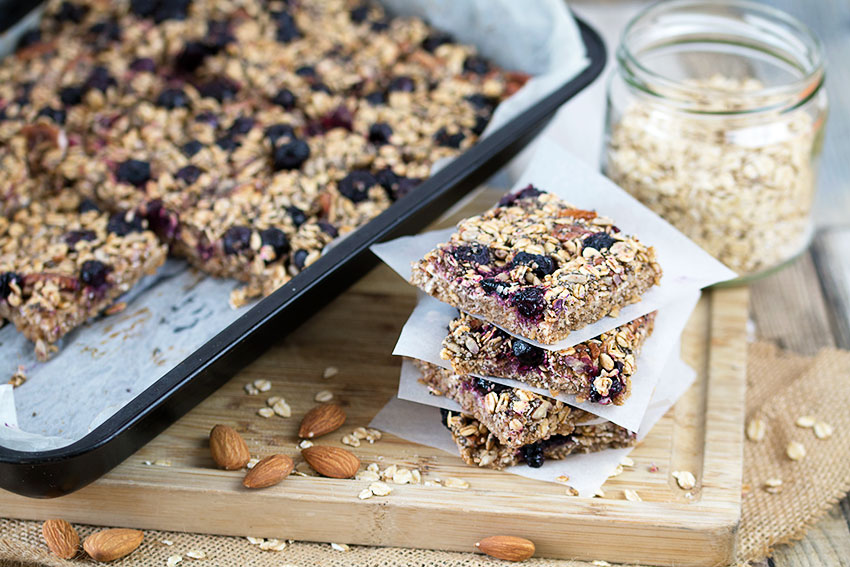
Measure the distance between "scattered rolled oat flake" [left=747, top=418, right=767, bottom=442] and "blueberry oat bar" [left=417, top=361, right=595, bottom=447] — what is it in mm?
508

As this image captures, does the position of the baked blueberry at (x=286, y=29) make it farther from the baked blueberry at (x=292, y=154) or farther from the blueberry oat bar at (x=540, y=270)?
the blueberry oat bar at (x=540, y=270)

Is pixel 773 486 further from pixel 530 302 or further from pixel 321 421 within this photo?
pixel 321 421

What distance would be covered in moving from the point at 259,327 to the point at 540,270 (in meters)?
0.53

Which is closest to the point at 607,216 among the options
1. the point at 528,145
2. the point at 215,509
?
the point at 528,145

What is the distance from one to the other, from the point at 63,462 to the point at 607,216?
119cm

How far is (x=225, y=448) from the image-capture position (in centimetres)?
175

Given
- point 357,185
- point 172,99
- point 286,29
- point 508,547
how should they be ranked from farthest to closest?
point 286,29 < point 172,99 < point 357,185 < point 508,547

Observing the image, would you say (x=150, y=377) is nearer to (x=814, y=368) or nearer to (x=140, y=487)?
(x=140, y=487)

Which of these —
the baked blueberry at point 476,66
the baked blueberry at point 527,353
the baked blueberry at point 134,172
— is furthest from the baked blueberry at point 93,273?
the baked blueberry at point 476,66

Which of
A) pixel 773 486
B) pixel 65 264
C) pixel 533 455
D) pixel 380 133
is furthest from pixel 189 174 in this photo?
pixel 773 486

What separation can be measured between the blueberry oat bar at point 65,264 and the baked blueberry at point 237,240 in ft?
0.60

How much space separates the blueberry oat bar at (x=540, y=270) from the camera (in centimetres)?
156

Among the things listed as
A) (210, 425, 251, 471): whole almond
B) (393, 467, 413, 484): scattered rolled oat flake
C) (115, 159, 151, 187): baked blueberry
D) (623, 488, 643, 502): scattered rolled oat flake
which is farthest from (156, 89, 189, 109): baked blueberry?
(623, 488, 643, 502): scattered rolled oat flake

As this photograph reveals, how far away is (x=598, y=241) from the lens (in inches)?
66.6
